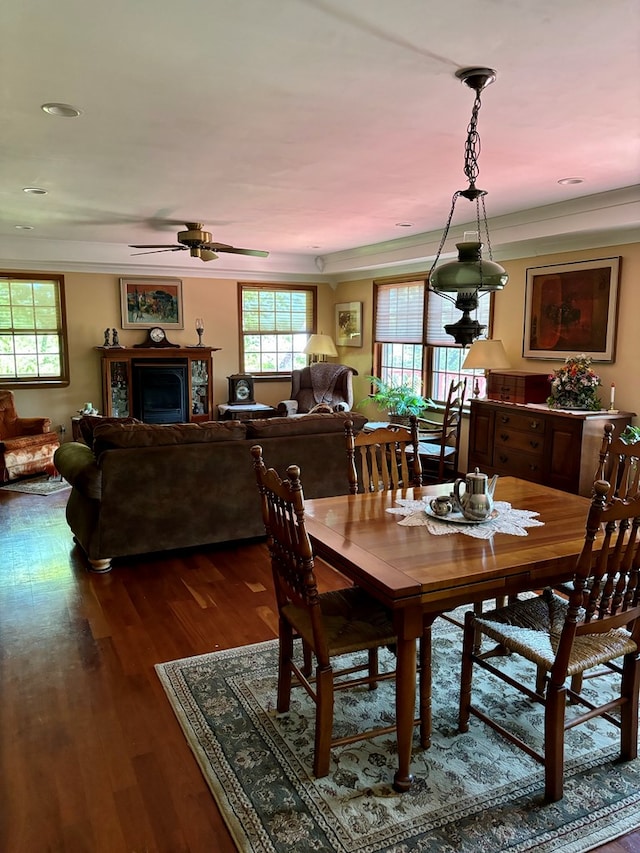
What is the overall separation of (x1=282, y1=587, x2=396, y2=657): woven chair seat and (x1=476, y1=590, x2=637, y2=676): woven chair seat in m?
0.39

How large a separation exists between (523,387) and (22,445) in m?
5.04

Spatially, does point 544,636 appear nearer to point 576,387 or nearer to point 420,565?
point 420,565

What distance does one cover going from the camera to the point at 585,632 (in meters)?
1.94

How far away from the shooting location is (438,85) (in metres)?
2.61

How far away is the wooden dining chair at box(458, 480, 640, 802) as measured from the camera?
186 centimetres

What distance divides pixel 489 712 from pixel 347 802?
0.81 meters

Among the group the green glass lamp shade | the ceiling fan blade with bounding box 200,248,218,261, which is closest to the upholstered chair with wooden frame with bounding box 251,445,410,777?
the green glass lamp shade

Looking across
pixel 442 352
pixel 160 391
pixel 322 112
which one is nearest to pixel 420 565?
pixel 322 112

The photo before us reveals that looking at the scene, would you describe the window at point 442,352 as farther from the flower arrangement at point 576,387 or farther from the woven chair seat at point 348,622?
the woven chair seat at point 348,622

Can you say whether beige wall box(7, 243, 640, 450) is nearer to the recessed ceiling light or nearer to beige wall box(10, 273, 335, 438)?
beige wall box(10, 273, 335, 438)

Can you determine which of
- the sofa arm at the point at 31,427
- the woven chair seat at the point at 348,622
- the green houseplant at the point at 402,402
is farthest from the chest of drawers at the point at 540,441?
the sofa arm at the point at 31,427

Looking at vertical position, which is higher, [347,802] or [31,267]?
[31,267]

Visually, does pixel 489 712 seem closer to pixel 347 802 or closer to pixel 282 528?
pixel 347 802

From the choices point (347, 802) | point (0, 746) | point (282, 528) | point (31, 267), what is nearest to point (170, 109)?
point (282, 528)
